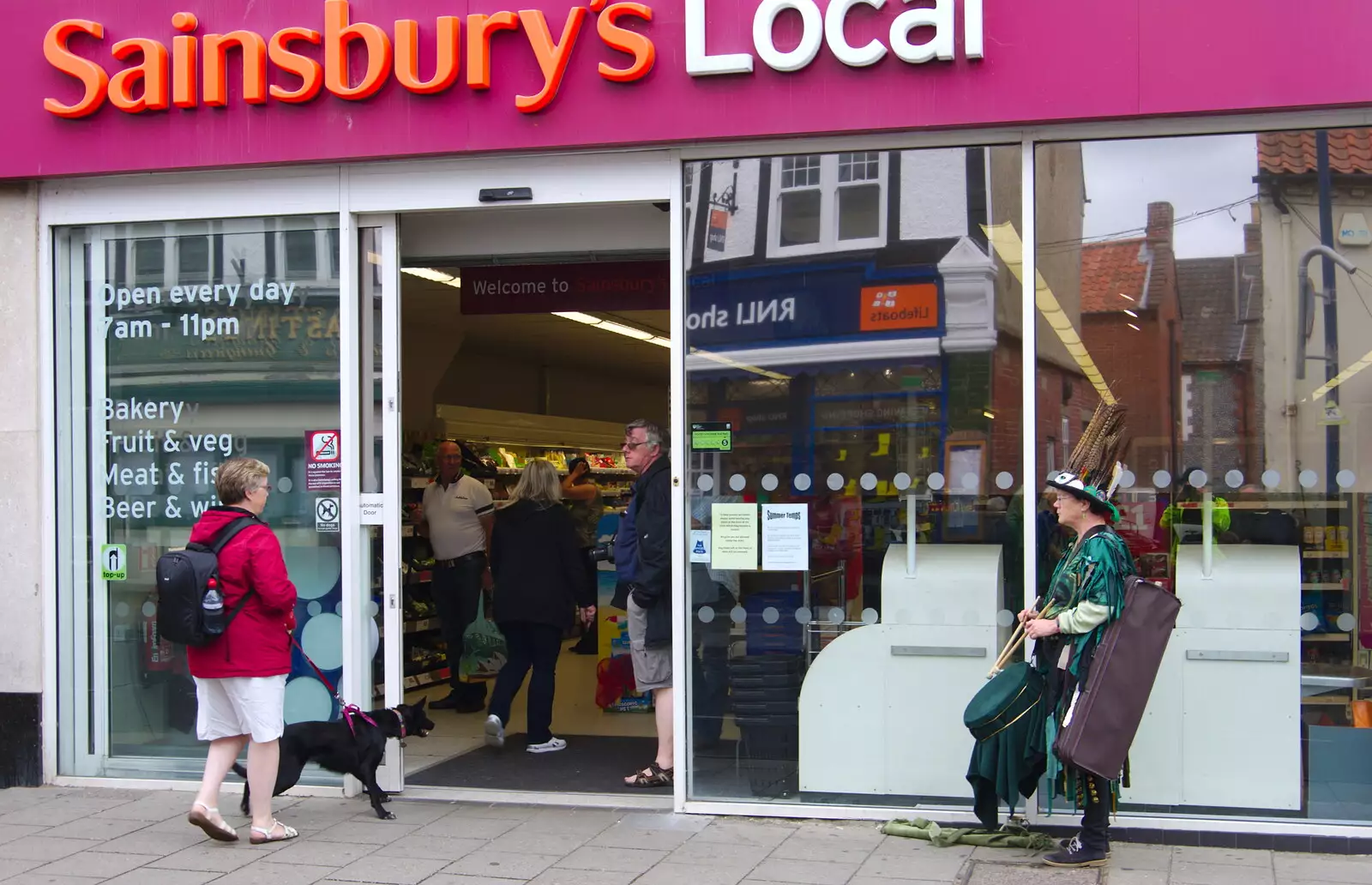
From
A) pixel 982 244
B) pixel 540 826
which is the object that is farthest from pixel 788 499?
pixel 540 826

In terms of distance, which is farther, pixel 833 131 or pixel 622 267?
pixel 622 267

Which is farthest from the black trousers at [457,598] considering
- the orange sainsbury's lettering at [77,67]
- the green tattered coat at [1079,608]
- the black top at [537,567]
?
the green tattered coat at [1079,608]

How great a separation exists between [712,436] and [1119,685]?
216 cm

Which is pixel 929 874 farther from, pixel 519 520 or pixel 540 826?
pixel 519 520

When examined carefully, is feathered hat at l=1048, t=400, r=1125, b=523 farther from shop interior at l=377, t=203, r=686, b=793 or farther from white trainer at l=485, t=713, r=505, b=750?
white trainer at l=485, t=713, r=505, b=750

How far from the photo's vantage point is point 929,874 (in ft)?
17.3

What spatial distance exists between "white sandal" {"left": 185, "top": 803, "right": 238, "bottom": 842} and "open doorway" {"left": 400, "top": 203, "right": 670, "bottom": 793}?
1.27 m

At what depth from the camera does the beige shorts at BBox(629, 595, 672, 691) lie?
662cm

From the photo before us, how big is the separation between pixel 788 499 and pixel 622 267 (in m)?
2.18

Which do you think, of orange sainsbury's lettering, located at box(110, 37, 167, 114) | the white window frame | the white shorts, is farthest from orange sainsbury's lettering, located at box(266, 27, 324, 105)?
the white shorts

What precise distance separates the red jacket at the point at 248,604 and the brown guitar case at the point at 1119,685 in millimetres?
3240

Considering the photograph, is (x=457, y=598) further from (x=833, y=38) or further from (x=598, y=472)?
(x=598, y=472)

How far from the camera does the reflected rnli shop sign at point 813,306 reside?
6098mm

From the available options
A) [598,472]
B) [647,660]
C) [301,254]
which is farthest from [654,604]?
[598,472]
